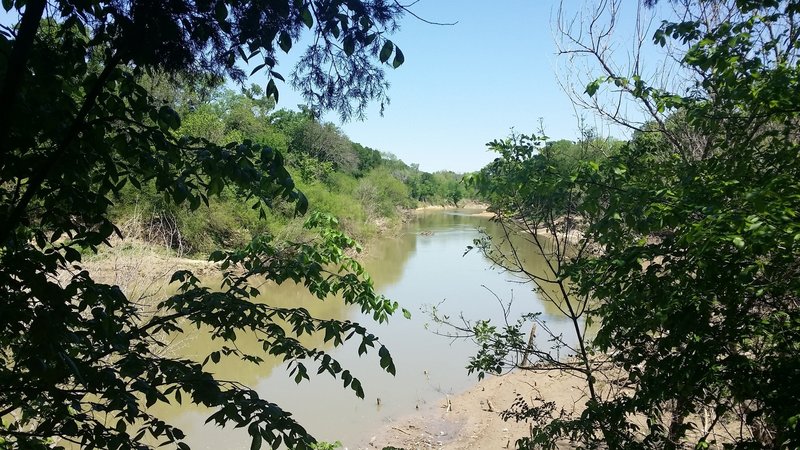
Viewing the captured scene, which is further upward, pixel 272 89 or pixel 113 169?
pixel 272 89

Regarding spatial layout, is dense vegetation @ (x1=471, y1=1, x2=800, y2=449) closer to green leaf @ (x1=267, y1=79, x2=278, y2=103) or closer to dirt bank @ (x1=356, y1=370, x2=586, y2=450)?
green leaf @ (x1=267, y1=79, x2=278, y2=103)

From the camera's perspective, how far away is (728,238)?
183 cm

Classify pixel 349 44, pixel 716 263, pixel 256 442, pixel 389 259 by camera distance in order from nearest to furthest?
pixel 256 442 → pixel 349 44 → pixel 716 263 → pixel 389 259

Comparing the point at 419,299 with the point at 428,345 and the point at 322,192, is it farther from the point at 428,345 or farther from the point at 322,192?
the point at 322,192

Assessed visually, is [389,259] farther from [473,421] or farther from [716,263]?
[716,263]

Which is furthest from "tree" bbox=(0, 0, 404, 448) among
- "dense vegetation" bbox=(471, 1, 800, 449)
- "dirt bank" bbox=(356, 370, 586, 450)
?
"dirt bank" bbox=(356, 370, 586, 450)

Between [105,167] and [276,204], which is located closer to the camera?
[105,167]

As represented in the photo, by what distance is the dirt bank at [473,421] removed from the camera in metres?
9.08

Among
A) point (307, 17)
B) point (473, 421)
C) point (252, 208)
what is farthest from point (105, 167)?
point (473, 421)

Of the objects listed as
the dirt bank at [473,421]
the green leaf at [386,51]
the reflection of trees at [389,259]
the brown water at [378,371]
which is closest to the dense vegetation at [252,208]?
the green leaf at [386,51]

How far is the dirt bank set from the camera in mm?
9078

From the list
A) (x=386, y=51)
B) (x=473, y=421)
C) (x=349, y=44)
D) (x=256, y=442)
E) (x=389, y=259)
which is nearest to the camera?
(x=256, y=442)

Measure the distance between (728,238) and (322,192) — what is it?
3180cm

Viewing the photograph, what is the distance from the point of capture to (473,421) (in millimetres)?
10000
